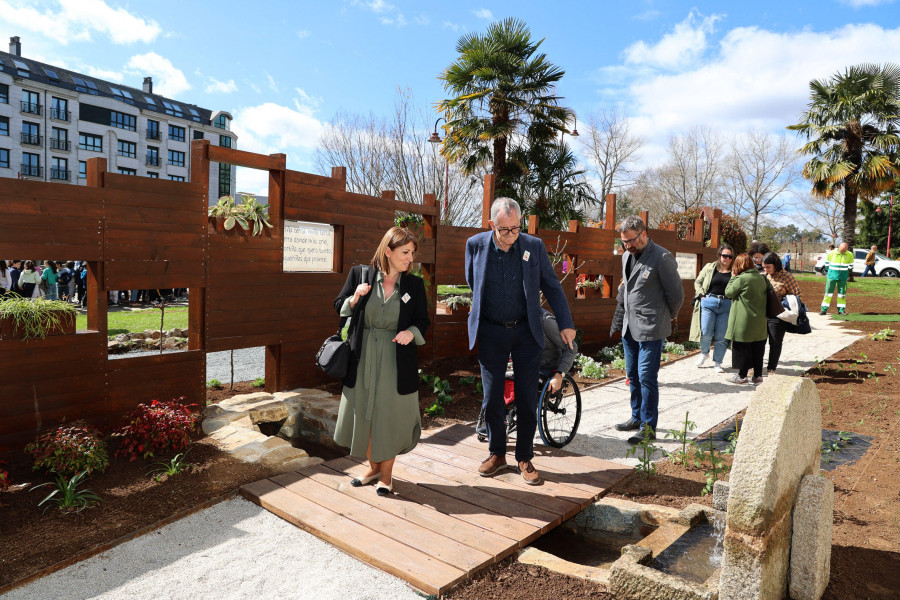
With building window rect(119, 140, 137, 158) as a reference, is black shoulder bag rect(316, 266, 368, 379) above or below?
below

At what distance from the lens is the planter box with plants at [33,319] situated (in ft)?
14.8

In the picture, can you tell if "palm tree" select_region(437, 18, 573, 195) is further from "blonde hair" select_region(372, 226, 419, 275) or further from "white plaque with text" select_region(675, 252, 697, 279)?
"blonde hair" select_region(372, 226, 419, 275)

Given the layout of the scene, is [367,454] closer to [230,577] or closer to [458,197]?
[230,577]

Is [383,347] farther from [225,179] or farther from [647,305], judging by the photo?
[225,179]

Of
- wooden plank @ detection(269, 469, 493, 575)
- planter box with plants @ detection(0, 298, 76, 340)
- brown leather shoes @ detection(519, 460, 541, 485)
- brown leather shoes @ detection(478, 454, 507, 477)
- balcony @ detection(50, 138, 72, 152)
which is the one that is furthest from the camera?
balcony @ detection(50, 138, 72, 152)

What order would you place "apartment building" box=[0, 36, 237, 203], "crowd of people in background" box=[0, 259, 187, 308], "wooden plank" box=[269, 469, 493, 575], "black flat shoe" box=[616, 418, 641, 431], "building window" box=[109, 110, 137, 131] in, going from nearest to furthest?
"wooden plank" box=[269, 469, 493, 575]
"black flat shoe" box=[616, 418, 641, 431]
"crowd of people in background" box=[0, 259, 187, 308]
"apartment building" box=[0, 36, 237, 203]
"building window" box=[109, 110, 137, 131]

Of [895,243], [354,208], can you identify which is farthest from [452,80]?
[895,243]

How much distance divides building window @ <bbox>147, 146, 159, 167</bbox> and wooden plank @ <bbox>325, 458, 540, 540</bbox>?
198 feet

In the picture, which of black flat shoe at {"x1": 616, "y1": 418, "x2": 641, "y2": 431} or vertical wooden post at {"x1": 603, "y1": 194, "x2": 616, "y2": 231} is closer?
black flat shoe at {"x1": 616, "y1": 418, "x2": 641, "y2": 431}

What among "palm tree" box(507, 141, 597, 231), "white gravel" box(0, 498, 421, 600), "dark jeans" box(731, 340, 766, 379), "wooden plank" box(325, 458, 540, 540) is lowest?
"white gravel" box(0, 498, 421, 600)

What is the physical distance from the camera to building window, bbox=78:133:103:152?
51000mm

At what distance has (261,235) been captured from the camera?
632 centimetres

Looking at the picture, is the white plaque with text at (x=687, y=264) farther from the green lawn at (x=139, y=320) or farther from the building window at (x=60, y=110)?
the building window at (x=60, y=110)

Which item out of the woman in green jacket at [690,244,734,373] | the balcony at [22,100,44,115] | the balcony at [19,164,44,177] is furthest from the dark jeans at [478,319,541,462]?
the balcony at [22,100,44,115]
